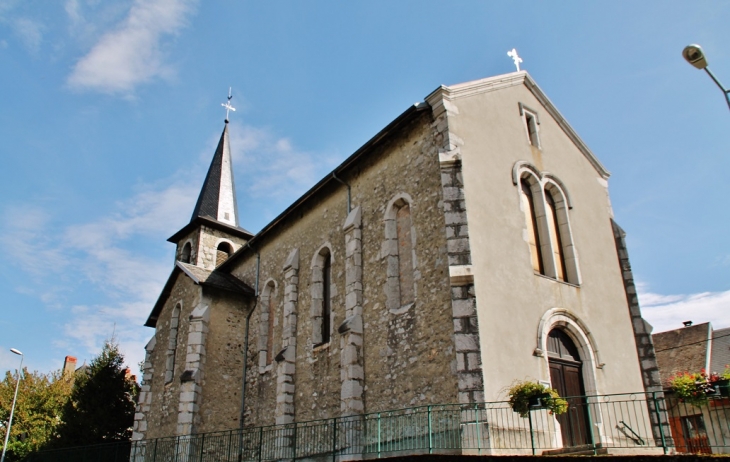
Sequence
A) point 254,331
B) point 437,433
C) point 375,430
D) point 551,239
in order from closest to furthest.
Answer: point 437,433
point 375,430
point 551,239
point 254,331

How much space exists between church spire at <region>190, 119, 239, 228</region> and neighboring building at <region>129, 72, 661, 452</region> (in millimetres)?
11013

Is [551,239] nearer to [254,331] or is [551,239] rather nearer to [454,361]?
[454,361]

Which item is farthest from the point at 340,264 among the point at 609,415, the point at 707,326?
the point at 707,326

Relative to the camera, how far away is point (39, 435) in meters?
32.5

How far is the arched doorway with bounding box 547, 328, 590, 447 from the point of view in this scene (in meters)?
11.6

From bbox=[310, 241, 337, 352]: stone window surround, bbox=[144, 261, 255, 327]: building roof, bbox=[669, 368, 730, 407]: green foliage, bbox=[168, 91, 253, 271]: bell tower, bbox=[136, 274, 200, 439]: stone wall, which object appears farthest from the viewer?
bbox=[168, 91, 253, 271]: bell tower

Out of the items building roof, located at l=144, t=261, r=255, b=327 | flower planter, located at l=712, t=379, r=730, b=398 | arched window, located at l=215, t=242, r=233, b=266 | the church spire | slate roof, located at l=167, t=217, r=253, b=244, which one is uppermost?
the church spire

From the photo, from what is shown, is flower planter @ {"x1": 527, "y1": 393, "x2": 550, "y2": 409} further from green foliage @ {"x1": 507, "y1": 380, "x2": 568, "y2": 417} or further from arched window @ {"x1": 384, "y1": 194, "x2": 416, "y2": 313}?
arched window @ {"x1": 384, "y1": 194, "x2": 416, "y2": 313}

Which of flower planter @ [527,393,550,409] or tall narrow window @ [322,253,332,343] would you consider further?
tall narrow window @ [322,253,332,343]

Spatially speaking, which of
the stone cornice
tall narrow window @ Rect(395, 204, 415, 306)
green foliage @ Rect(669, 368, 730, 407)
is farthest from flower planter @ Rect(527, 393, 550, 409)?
the stone cornice

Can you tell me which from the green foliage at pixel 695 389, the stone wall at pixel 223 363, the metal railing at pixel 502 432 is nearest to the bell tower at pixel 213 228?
the stone wall at pixel 223 363

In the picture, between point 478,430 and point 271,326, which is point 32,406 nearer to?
point 271,326

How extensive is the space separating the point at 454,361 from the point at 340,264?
5.64 m

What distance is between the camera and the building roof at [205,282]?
19.8 meters
